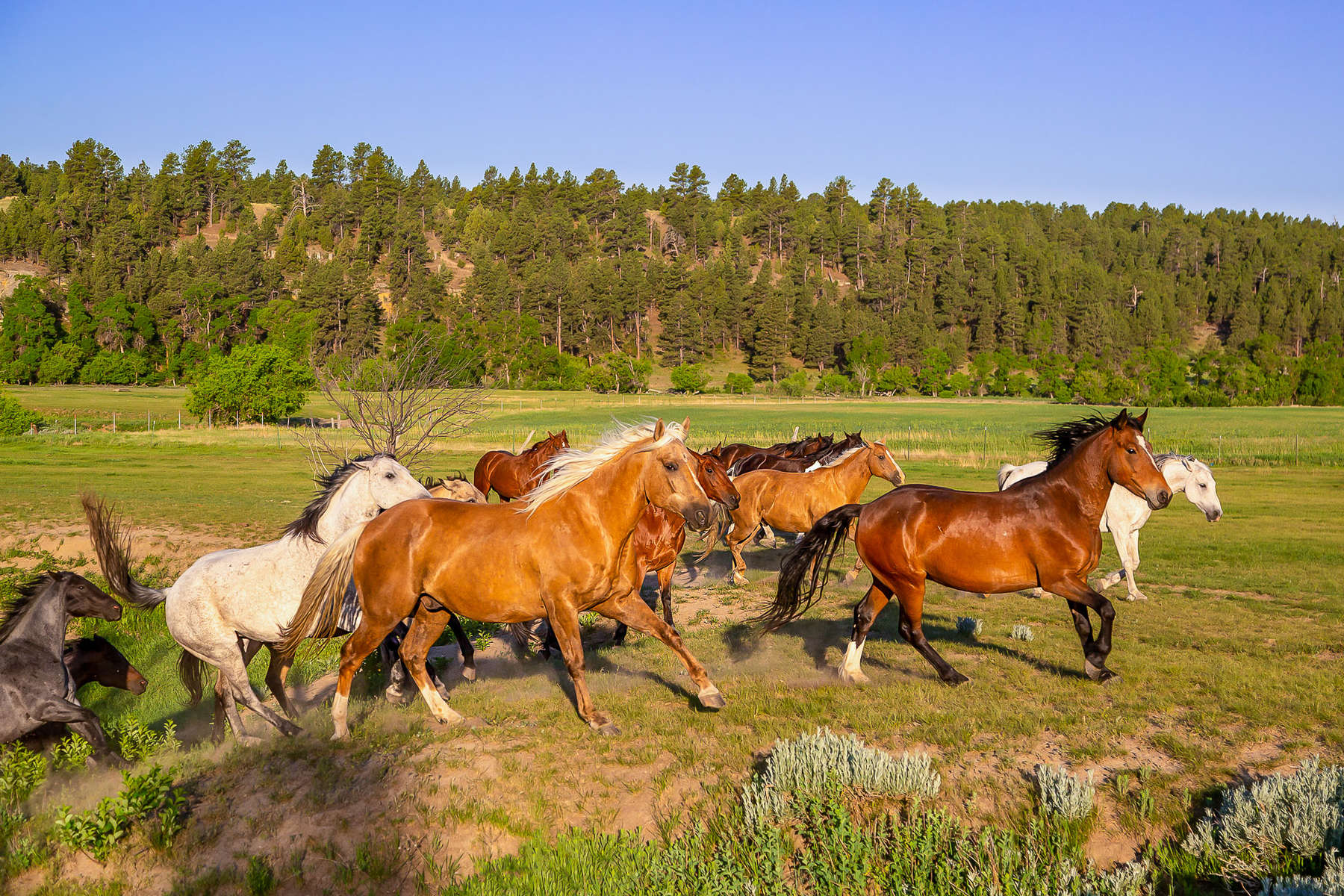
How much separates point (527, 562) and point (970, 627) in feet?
19.3

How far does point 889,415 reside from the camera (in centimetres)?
7662

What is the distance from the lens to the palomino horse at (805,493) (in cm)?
1427

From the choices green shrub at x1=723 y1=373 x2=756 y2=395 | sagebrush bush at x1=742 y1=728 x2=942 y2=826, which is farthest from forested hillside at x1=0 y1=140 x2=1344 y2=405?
sagebrush bush at x1=742 y1=728 x2=942 y2=826

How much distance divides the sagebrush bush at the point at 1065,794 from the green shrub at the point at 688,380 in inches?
3992

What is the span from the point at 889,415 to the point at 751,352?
183 ft

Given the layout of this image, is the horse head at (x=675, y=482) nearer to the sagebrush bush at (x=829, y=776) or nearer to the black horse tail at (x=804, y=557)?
the sagebrush bush at (x=829, y=776)

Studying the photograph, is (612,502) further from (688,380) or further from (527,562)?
(688,380)

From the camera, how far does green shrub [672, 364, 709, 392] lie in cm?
10675

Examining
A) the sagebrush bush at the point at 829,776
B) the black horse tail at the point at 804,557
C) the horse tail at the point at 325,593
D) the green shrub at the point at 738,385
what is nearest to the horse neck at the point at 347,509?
the horse tail at the point at 325,593

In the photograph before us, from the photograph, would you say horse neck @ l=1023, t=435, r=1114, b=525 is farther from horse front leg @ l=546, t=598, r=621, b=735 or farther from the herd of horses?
horse front leg @ l=546, t=598, r=621, b=735

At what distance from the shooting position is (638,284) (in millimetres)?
132125

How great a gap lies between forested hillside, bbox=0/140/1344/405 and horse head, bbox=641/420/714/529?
83.6 metres

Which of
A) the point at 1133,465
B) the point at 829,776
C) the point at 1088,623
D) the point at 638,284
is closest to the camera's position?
the point at 829,776

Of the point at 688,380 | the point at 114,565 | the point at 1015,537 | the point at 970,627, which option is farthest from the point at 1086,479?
the point at 688,380
